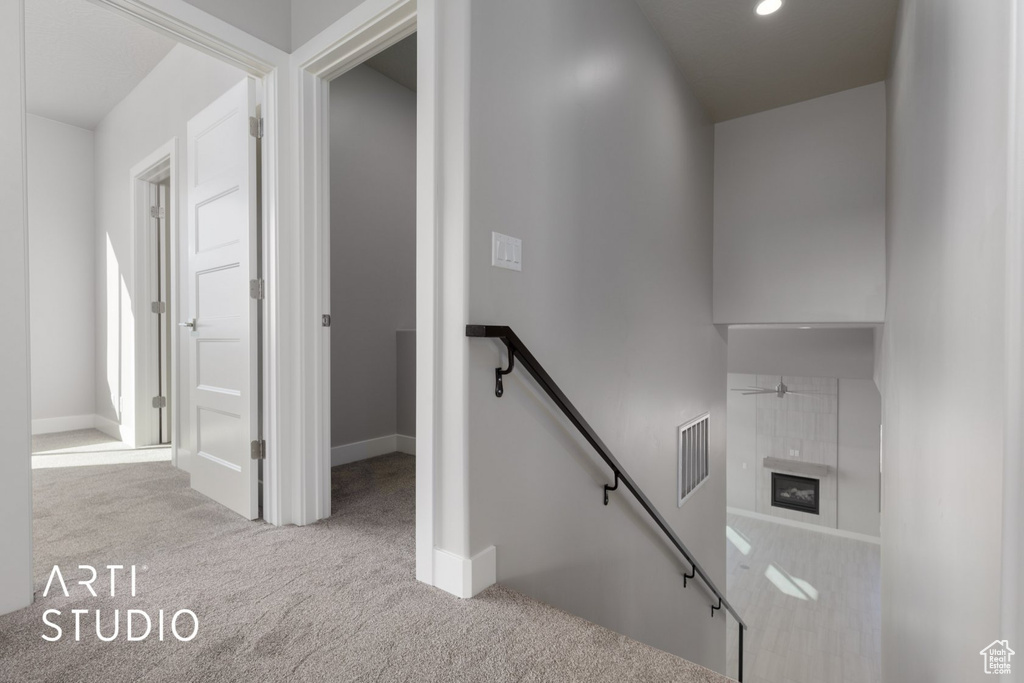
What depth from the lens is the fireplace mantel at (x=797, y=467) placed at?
7.60m

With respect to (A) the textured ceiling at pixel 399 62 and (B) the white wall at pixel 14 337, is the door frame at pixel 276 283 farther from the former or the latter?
(A) the textured ceiling at pixel 399 62

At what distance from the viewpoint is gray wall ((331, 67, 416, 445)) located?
340cm

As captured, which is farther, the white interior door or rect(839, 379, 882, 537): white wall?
rect(839, 379, 882, 537): white wall

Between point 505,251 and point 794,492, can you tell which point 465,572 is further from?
point 794,492

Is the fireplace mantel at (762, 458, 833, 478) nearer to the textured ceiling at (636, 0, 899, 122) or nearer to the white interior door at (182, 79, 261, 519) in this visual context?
the textured ceiling at (636, 0, 899, 122)

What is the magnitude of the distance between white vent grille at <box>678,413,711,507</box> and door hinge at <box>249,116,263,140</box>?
3162 millimetres

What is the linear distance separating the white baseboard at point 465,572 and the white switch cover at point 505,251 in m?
0.99

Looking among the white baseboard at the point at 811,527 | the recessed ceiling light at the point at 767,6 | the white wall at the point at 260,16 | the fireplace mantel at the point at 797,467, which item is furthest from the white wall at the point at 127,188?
the white baseboard at the point at 811,527

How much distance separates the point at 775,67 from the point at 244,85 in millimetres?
3469

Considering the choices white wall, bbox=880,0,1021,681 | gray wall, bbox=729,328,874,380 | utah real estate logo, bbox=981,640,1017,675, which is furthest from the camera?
gray wall, bbox=729,328,874,380

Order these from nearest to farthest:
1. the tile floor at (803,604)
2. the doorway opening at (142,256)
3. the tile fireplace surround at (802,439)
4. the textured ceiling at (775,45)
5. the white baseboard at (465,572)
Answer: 1. the white baseboard at (465,572)
2. the doorway opening at (142,256)
3. the textured ceiling at (775,45)
4. the tile floor at (803,604)
5. the tile fireplace surround at (802,439)

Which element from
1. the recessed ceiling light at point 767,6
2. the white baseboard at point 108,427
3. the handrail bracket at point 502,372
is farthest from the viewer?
the white baseboard at point 108,427

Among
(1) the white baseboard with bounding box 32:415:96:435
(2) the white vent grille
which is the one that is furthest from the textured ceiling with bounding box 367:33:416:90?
(1) the white baseboard with bounding box 32:415:96:435

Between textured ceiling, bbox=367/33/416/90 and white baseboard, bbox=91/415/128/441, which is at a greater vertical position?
textured ceiling, bbox=367/33/416/90
